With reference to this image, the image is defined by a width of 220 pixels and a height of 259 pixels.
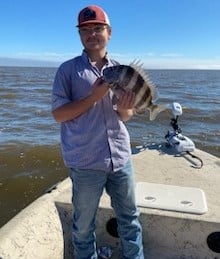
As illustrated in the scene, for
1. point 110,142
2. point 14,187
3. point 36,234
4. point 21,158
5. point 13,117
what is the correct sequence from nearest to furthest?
point 110,142 → point 36,234 → point 14,187 → point 21,158 → point 13,117

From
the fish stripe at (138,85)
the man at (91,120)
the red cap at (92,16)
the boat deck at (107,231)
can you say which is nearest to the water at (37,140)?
the boat deck at (107,231)

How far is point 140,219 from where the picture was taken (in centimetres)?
409

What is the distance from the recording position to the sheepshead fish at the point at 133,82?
9.91 feet

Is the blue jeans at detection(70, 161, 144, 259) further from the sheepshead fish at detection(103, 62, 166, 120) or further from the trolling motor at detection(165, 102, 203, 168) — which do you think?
the trolling motor at detection(165, 102, 203, 168)

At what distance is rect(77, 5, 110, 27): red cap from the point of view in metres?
3.16

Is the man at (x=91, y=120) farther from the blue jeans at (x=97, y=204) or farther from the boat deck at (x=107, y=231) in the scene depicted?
the boat deck at (x=107, y=231)

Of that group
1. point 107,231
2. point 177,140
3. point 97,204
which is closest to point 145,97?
point 97,204

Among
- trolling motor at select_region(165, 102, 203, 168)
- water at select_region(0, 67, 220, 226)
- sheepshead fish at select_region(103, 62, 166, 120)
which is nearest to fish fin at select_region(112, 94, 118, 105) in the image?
sheepshead fish at select_region(103, 62, 166, 120)

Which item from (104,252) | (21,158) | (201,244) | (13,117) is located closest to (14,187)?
(21,158)

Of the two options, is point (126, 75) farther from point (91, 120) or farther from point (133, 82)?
point (91, 120)

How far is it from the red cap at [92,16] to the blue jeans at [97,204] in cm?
109

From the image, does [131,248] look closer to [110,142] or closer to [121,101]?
[110,142]

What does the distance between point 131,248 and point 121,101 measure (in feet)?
4.38

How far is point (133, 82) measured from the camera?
10.1 ft
